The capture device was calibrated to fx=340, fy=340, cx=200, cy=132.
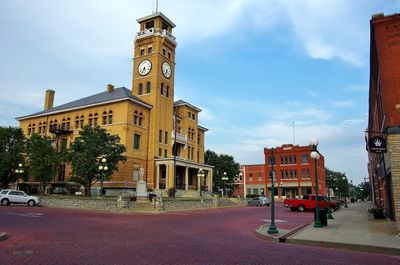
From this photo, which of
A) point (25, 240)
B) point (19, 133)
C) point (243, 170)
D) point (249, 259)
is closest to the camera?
point (249, 259)

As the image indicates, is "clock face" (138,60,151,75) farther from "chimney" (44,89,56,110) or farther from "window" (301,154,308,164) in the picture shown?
"window" (301,154,308,164)

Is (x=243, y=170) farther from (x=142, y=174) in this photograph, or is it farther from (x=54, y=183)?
(x=54, y=183)

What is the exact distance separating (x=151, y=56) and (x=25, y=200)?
31984 millimetres

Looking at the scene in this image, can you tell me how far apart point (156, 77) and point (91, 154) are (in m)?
21.1

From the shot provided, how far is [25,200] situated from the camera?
34219 millimetres

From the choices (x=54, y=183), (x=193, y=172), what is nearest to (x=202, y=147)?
(x=193, y=172)

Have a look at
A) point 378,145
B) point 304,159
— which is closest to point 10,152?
point 378,145

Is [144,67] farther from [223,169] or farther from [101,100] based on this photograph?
[223,169]

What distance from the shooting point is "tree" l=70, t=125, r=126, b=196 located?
3906 cm

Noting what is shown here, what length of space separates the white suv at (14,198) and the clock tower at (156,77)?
20.4 metres

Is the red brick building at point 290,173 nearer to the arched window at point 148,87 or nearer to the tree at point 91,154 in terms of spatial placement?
the arched window at point 148,87

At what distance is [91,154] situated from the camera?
39.2 meters

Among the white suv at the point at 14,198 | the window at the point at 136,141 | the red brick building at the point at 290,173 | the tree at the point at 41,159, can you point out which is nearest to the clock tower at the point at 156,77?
the window at the point at 136,141

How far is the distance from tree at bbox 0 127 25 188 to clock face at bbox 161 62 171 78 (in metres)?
24.4
